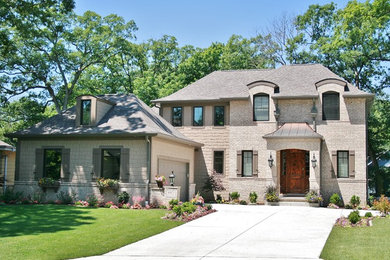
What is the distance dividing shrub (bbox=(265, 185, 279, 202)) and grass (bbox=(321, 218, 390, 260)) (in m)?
9.71

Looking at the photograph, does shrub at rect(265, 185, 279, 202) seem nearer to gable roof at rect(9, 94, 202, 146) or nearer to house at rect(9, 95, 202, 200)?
house at rect(9, 95, 202, 200)

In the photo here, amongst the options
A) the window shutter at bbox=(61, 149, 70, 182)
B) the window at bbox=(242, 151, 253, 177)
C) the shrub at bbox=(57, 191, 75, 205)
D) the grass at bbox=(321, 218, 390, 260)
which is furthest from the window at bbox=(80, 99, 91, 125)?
the grass at bbox=(321, 218, 390, 260)

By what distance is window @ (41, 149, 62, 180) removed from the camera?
76.3ft

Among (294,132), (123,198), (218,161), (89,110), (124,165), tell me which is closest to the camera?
(123,198)

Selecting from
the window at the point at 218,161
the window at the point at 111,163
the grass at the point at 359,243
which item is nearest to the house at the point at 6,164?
the window at the point at 111,163

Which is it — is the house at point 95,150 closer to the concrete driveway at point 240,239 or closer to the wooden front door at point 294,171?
the concrete driveway at point 240,239

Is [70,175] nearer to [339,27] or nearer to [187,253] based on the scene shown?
[187,253]

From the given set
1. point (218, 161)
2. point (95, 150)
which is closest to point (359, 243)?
point (95, 150)

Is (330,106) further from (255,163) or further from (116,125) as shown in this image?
(116,125)

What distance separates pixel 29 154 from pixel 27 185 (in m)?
1.59

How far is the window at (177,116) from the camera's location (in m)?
28.7

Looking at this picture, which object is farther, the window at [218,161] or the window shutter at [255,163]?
Answer: the window at [218,161]

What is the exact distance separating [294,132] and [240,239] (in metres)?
13.3

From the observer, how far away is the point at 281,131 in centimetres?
2559
